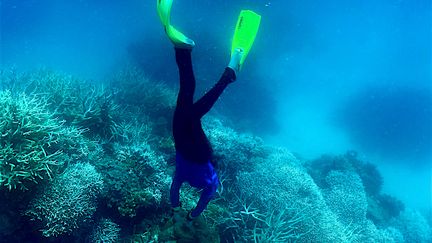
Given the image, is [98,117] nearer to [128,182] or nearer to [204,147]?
[128,182]

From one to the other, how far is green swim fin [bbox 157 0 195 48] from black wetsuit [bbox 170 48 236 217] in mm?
87

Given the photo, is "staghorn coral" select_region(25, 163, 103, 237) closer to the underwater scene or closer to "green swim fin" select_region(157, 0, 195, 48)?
the underwater scene

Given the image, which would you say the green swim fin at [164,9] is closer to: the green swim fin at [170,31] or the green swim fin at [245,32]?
the green swim fin at [170,31]

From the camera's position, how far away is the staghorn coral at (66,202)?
405cm

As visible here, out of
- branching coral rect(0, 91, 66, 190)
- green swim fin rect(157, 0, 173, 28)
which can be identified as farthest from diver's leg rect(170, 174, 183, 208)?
green swim fin rect(157, 0, 173, 28)

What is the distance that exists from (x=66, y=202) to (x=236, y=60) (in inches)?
124

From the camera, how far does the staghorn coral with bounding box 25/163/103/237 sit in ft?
13.3

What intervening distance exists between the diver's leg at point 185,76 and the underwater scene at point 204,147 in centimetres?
1

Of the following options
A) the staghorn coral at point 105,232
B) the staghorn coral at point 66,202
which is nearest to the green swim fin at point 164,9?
the staghorn coral at point 66,202

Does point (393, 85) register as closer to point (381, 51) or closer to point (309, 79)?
point (309, 79)

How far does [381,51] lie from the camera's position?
3978 centimetres

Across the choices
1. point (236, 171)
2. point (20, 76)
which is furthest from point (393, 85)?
point (20, 76)

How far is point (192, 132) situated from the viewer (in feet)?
11.5

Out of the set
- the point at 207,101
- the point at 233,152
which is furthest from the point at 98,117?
the point at 207,101
